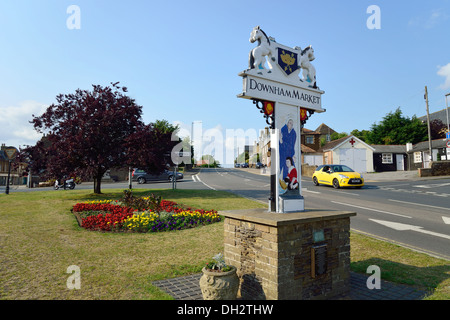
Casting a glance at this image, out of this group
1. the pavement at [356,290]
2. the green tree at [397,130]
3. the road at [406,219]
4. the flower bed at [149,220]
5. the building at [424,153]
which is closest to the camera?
the pavement at [356,290]

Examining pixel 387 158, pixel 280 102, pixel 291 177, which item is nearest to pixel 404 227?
pixel 291 177

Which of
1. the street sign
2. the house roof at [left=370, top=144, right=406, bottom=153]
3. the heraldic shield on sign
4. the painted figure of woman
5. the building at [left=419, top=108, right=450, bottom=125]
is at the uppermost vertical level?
the building at [left=419, top=108, right=450, bottom=125]

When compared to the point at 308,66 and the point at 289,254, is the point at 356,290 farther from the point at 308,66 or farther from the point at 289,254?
the point at 308,66

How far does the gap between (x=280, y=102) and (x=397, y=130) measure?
5825 cm

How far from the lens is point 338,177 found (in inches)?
832

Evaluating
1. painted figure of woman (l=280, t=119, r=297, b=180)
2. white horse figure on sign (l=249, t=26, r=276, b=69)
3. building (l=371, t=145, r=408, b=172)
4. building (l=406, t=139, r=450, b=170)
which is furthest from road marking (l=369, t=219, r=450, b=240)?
building (l=371, t=145, r=408, b=172)

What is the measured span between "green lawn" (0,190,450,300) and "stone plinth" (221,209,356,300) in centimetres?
130

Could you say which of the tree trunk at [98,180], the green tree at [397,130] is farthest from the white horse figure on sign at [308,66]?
the green tree at [397,130]

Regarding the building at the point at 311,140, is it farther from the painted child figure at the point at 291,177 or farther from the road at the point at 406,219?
the painted child figure at the point at 291,177

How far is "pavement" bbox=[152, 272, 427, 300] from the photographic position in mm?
4285

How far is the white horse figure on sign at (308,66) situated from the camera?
223 inches

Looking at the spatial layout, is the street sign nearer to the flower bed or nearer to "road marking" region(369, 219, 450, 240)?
the flower bed

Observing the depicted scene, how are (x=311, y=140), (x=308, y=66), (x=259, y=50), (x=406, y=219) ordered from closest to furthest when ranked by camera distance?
(x=259, y=50), (x=308, y=66), (x=406, y=219), (x=311, y=140)

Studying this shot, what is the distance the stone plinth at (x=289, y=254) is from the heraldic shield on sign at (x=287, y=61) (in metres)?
2.83
